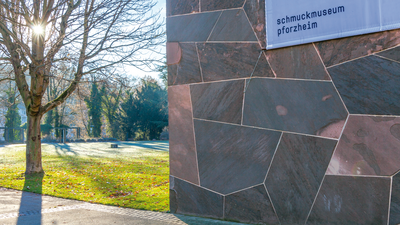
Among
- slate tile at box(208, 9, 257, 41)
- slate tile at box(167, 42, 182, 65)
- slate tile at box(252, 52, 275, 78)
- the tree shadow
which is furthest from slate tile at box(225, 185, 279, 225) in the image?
the tree shadow

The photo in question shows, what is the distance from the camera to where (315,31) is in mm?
4797

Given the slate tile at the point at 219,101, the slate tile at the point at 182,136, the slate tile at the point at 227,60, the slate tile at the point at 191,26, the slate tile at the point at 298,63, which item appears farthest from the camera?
the slate tile at the point at 182,136

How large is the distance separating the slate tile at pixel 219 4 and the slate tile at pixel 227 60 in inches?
25.8

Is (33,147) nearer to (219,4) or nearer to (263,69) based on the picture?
(219,4)

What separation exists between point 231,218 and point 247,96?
2.09m

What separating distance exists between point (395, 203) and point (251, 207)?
2.08 meters

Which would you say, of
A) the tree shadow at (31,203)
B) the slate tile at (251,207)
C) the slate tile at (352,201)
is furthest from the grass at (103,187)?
the slate tile at (352,201)

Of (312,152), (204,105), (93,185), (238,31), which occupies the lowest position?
(93,185)

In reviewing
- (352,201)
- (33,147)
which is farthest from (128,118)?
(352,201)

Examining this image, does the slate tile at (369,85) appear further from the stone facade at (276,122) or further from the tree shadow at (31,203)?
the tree shadow at (31,203)

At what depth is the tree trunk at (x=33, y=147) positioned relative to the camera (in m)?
11.8

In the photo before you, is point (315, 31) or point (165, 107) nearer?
point (315, 31)

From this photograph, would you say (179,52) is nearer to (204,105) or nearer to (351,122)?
(204,105)

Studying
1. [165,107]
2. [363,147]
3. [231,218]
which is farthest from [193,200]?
[165,107]
